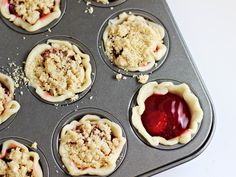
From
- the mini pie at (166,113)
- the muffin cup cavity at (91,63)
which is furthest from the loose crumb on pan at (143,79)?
the muffin cup cavity at (91,63)

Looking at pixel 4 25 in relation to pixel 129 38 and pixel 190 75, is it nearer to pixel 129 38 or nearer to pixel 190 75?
pixel 129 38

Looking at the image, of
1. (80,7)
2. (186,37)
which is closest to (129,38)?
(80,7)

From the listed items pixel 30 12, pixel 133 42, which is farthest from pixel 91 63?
pixel 30 12

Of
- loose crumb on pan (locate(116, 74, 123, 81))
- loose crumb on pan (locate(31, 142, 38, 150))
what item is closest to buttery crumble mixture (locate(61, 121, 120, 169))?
loose crumb on pan (locate(31, 142, 38, 150))

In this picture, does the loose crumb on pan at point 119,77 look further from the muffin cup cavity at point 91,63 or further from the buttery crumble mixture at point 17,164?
the buttery crumble mixture at point 17,164

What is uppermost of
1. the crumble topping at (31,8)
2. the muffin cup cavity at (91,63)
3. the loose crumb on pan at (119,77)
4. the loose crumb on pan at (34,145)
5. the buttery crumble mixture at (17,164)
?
the crumble topping at (31,8)
